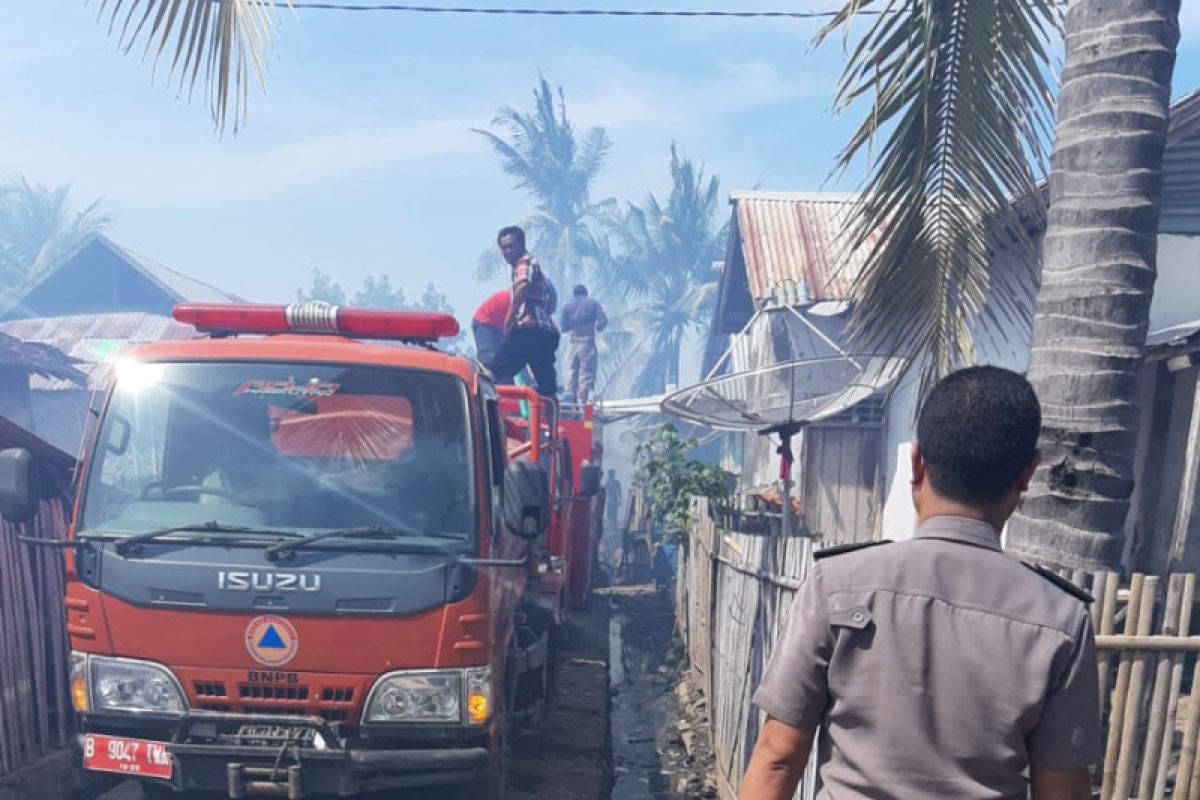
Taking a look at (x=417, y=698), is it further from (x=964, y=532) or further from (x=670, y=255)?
(x=670, y=255)

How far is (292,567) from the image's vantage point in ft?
14.7

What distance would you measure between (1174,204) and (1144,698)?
674cm

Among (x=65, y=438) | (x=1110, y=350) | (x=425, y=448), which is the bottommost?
(x=65, y=438)

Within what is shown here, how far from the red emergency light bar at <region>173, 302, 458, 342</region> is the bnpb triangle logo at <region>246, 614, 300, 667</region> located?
1.70 meters

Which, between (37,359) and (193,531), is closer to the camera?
(193,531)

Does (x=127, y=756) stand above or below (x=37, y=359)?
below

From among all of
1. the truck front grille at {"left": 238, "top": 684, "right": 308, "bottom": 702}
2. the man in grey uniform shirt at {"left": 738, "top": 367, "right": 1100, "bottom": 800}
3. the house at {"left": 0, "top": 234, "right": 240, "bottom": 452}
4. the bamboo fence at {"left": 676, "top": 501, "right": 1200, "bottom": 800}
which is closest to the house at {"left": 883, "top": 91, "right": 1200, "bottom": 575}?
the bamboo fence at {"left": 676, "top": 501, "right": 1200, "bottom": 800}

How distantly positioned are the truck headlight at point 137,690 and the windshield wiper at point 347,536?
0.68m

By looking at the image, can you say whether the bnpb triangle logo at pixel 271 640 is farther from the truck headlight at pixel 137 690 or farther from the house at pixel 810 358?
the house at pixel 810 358

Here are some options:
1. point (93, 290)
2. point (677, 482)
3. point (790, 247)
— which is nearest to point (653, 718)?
point (677, 482)

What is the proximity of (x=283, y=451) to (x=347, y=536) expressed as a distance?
58 centimetres

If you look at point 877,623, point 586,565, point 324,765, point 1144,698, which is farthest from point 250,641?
point 586,565

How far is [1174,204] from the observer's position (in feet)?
30.2

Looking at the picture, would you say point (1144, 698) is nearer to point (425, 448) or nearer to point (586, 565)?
point (425, 448)
